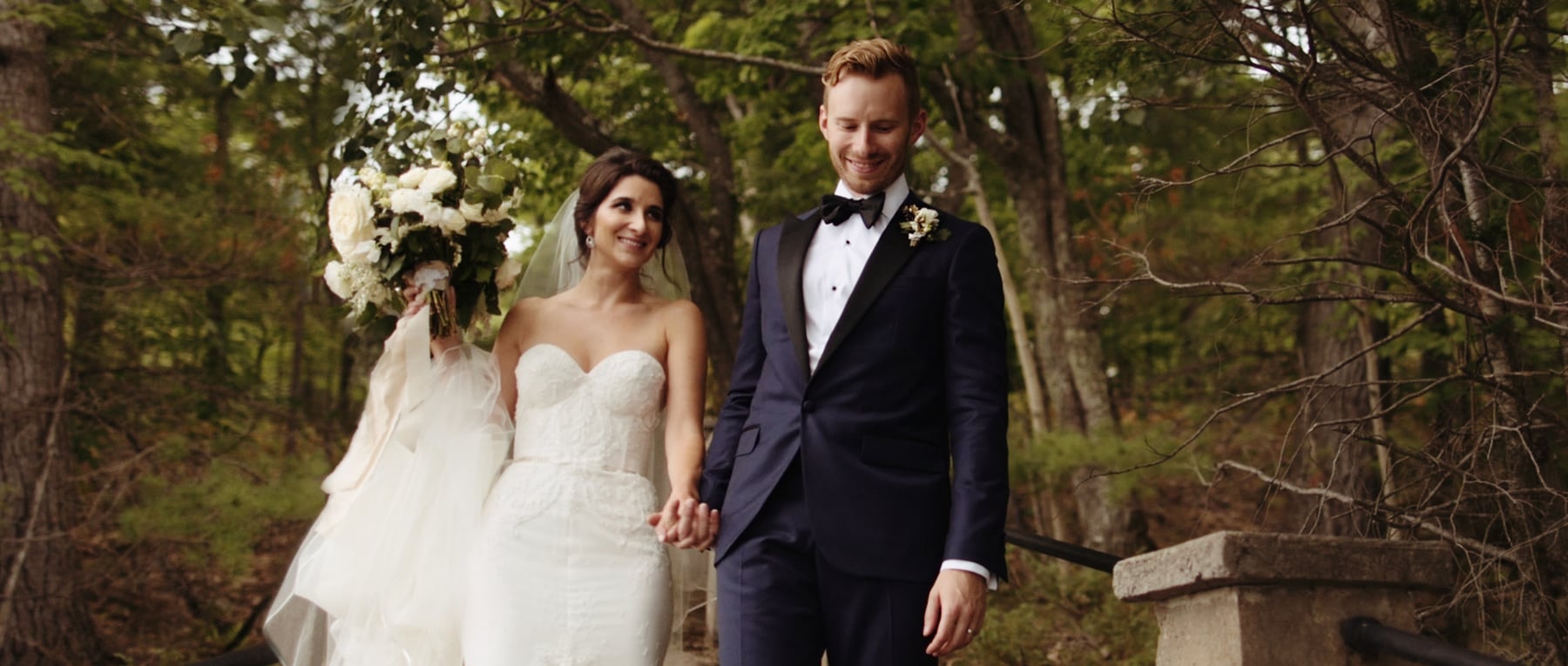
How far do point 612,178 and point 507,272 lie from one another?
423 mm

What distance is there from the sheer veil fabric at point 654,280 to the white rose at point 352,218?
59cm

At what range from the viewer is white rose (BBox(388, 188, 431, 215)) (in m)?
3.78

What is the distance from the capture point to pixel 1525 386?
3.64m

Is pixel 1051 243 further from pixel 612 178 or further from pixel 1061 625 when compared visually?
pixel 612 178

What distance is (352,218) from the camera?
3768 mm

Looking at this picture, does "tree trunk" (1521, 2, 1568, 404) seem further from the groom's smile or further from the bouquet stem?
the bouquet stem

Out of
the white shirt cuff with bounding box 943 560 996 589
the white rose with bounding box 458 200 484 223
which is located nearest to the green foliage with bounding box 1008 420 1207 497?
the white rose with bounding box 458 200 484 223

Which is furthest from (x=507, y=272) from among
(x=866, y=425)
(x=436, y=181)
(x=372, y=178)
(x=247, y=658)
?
(x=866, y=425)

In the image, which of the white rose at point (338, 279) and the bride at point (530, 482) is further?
the white rose at point (338, 279)

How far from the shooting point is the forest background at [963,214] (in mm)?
3584

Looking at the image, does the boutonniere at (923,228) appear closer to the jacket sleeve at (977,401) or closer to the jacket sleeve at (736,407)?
the jacket sleeve at (977,401)

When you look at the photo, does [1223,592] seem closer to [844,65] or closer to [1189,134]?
[844,65]

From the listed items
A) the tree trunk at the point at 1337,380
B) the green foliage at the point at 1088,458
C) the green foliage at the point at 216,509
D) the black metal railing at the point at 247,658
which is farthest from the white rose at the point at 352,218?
the green foliage at the point at 216,509

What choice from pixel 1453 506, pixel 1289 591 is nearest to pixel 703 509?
pixel 1289 591
